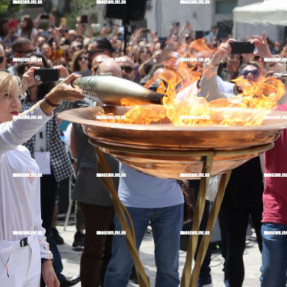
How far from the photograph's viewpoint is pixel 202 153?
2.04 meters

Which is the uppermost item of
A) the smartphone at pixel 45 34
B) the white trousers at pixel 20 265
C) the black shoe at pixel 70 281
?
the smartphone at pixel 45 34

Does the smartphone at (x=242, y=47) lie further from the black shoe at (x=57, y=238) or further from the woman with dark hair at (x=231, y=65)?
the black shoe at (x=57, y=238)

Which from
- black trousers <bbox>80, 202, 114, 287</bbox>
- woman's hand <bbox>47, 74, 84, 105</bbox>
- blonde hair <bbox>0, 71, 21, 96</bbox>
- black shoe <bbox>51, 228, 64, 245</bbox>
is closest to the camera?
woman's hand <bbox>47, 74, 84, 105</bbox>

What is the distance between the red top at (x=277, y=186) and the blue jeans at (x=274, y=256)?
5 cm

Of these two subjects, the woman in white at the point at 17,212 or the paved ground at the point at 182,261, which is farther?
the paved ground at the point at 182,261

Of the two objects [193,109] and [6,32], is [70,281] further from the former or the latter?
[6,32]

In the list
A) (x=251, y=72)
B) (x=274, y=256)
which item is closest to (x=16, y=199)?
(x=274, y=256)

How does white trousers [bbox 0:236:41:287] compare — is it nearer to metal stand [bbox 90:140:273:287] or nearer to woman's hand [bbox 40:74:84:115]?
metal stand [bbox 90:140:273:287]

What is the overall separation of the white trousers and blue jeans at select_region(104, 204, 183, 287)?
110cm

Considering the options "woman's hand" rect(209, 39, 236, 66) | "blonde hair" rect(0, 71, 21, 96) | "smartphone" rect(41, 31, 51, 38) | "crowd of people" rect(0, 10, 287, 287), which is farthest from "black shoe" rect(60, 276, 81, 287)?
"smartphone" rect(41, 31, 51, 38)

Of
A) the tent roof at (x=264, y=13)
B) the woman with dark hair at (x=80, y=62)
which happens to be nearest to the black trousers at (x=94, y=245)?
the woman with dark hair at (x=80, y=62)

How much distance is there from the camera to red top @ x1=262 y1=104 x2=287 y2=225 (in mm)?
3498

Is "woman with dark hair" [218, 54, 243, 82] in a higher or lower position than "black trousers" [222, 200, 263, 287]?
higher

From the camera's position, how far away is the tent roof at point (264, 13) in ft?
34.9
